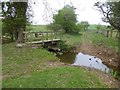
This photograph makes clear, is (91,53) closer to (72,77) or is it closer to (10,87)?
(72,77)

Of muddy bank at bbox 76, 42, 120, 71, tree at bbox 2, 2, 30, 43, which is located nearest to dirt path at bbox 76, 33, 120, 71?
muddy bank at bbox 76, 42, 120, 71

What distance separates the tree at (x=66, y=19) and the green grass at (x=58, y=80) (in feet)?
82.4

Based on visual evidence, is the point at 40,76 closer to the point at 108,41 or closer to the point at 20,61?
the point at 20,61

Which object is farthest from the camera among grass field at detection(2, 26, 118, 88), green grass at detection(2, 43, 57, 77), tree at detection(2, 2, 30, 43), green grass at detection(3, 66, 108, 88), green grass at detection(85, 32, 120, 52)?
green grass at detection(85, 32, 120, 52)

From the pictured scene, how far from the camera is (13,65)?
13.9 m

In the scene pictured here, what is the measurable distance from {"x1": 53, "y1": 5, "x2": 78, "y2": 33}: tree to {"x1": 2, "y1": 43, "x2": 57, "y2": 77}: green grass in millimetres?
18411

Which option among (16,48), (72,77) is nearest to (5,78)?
(72,77)

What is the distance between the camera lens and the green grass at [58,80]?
10504 mm

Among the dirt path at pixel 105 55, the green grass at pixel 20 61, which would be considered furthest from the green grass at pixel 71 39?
the green grass at pixel 20 61

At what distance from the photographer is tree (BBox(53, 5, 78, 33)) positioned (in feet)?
124

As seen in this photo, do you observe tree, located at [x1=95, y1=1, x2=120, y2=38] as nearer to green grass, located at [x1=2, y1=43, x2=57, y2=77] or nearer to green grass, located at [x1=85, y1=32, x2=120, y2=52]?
green grass, located at [x1=85, y1=32, x2=120, y2=52]

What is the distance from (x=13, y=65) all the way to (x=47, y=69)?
2.10 m

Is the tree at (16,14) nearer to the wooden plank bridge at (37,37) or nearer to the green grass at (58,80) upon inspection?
the wooden plank bridge at (37,37)

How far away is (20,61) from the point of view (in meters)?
15.0
